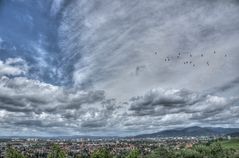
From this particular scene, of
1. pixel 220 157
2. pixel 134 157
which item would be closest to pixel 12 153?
pixel 134 157

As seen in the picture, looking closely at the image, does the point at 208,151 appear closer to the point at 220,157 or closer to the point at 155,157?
the point at 220,157

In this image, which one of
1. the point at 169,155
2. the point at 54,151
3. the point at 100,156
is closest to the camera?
the point at 100,156

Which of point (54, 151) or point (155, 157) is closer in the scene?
point (54, 151)

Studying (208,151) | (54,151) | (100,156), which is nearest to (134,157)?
(100,156)

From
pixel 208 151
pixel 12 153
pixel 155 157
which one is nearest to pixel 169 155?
pixel 155 157

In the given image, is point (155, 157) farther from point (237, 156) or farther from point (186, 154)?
point (237, 156)

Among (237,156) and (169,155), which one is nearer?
(237,156)

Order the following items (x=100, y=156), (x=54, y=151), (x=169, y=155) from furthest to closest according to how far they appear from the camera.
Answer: (x=169, y=155), (x=54, y=151), (x=100, y=156)
